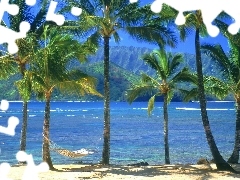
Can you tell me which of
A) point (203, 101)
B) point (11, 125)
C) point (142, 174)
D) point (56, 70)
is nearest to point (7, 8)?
point (11, 125)

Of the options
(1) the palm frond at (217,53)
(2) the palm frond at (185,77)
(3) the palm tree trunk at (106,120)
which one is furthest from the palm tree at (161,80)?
(1) the palm frond at (217,53)

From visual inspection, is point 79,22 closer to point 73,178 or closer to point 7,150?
point 73,178

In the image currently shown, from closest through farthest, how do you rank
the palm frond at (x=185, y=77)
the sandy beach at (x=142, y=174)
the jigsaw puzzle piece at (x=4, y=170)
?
the jigsaw puzzle piece at (x=4, y=170)
the sandy beach at (x=142, y=174)
the palm frond at (x=185, y=77)

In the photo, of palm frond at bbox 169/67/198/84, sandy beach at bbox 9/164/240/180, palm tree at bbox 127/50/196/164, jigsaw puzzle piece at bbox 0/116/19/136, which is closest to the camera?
jigsaw puzzle piece at bbox 0/116/19/136

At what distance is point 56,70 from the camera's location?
1243 centimetres

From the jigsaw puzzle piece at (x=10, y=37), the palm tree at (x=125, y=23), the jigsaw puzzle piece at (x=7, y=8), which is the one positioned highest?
the palm tree at (x=125, y=23)

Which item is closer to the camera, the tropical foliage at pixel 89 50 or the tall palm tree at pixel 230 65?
the tropical foliage at pixel 89 50

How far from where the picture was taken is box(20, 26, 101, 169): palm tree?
40.5 feet

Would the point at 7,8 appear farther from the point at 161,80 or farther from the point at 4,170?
the point at 161,80

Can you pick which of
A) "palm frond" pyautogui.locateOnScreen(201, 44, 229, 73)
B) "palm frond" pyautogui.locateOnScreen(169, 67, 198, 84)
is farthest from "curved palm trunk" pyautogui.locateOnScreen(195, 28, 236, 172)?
"palm frond" pyautogui.locateOnScreen(169, 67, 198, 84)

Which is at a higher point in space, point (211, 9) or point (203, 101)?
point (203, 101)

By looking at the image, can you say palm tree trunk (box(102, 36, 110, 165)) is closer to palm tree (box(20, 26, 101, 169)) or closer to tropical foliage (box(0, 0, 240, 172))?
tropical foliage (box(0, 0, 240, 172))

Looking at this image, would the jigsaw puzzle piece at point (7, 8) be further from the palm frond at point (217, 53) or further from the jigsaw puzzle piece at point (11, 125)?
the palm frond at point (217, 53)

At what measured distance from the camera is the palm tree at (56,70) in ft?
40.5
